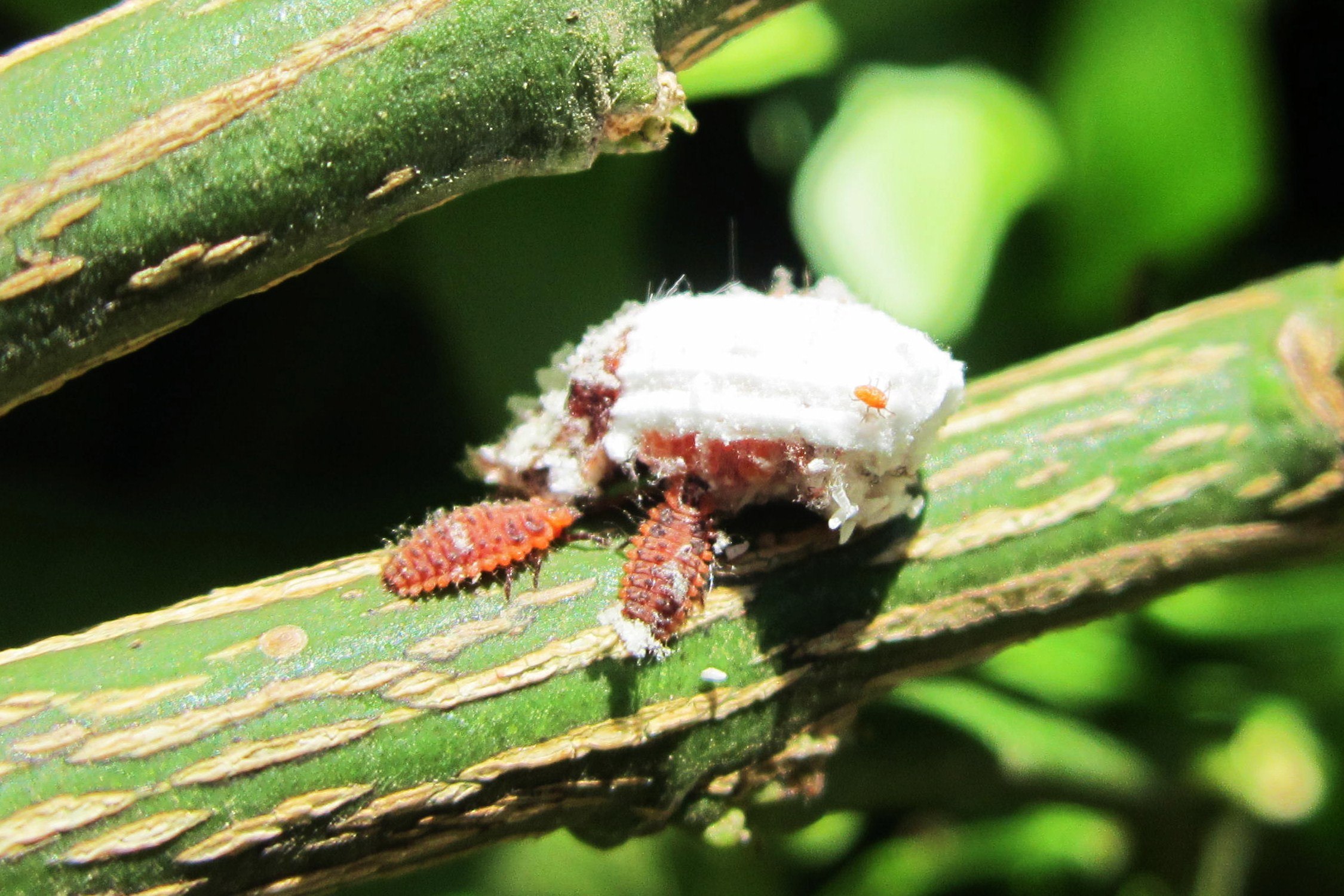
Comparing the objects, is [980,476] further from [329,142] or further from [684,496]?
[329,142]

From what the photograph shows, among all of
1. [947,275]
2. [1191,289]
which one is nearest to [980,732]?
[947,275]

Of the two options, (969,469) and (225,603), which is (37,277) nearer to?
(225,603)

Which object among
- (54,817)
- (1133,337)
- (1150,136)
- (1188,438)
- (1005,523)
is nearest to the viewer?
(54,817)

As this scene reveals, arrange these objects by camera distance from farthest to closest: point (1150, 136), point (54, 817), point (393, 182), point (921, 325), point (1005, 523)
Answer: point (1150, 136) < point (921, 325) < point (1005, 523) < point (393, 182) < point (54, 817)

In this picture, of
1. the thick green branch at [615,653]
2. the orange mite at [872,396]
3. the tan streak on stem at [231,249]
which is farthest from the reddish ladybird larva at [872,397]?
the tan streak on stem at [231,249]

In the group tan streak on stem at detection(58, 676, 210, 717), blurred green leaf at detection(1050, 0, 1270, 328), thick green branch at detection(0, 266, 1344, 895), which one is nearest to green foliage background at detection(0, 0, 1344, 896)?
blurred green leaf at detection(1050, 0, 1270, 328)

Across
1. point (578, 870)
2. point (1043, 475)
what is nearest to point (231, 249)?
point (1043, 475)

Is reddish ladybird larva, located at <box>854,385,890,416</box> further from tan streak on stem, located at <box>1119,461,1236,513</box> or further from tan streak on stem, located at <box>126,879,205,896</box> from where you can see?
tan streak on stem, located at <box>126,879,205,896</box>

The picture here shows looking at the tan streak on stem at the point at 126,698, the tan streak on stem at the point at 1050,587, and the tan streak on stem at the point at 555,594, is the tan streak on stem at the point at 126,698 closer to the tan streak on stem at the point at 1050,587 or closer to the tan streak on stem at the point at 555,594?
the tan streak on stem at the point at 555,594
